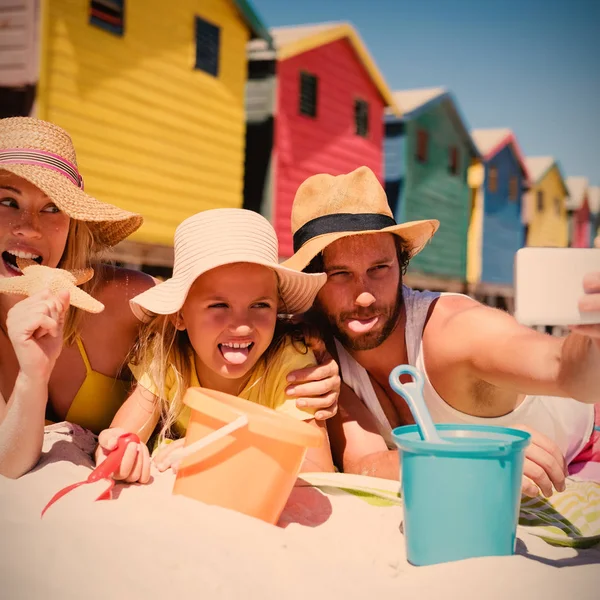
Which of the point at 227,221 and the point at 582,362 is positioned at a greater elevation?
the point at 227,221

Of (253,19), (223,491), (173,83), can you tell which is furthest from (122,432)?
(253,19)

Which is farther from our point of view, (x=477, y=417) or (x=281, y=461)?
(x=477, y=417)

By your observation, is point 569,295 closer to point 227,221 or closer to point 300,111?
point 227,221

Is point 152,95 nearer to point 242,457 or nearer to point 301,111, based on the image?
point 301,111

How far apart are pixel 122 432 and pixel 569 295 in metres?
1.57

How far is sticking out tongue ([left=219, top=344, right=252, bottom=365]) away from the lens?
2.49m

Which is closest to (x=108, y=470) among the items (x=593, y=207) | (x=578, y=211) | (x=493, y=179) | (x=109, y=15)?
(x=109, y=15)

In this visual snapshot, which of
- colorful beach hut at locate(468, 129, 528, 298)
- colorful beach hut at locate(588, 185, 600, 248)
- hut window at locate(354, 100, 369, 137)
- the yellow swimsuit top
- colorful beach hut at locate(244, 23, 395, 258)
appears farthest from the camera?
colorful beach hut at locate(588, 185, 600, 248)

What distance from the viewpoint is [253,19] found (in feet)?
36.9

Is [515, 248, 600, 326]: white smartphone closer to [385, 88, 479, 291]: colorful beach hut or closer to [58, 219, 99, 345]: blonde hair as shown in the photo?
[58, 219, 99, 345]: blonde hair

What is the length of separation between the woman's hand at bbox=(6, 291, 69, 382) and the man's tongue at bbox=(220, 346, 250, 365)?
637 millimetres

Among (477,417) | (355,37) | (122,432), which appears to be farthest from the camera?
(355,37)

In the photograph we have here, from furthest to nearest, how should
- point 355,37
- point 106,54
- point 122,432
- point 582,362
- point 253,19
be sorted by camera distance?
point 355,37
point 253,19
point 106,54
point 122,432
point 582,362

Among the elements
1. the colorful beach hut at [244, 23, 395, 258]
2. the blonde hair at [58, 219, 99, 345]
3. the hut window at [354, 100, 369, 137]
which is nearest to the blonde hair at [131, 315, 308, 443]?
the blonde hair at [58, 219, 99, 345]
